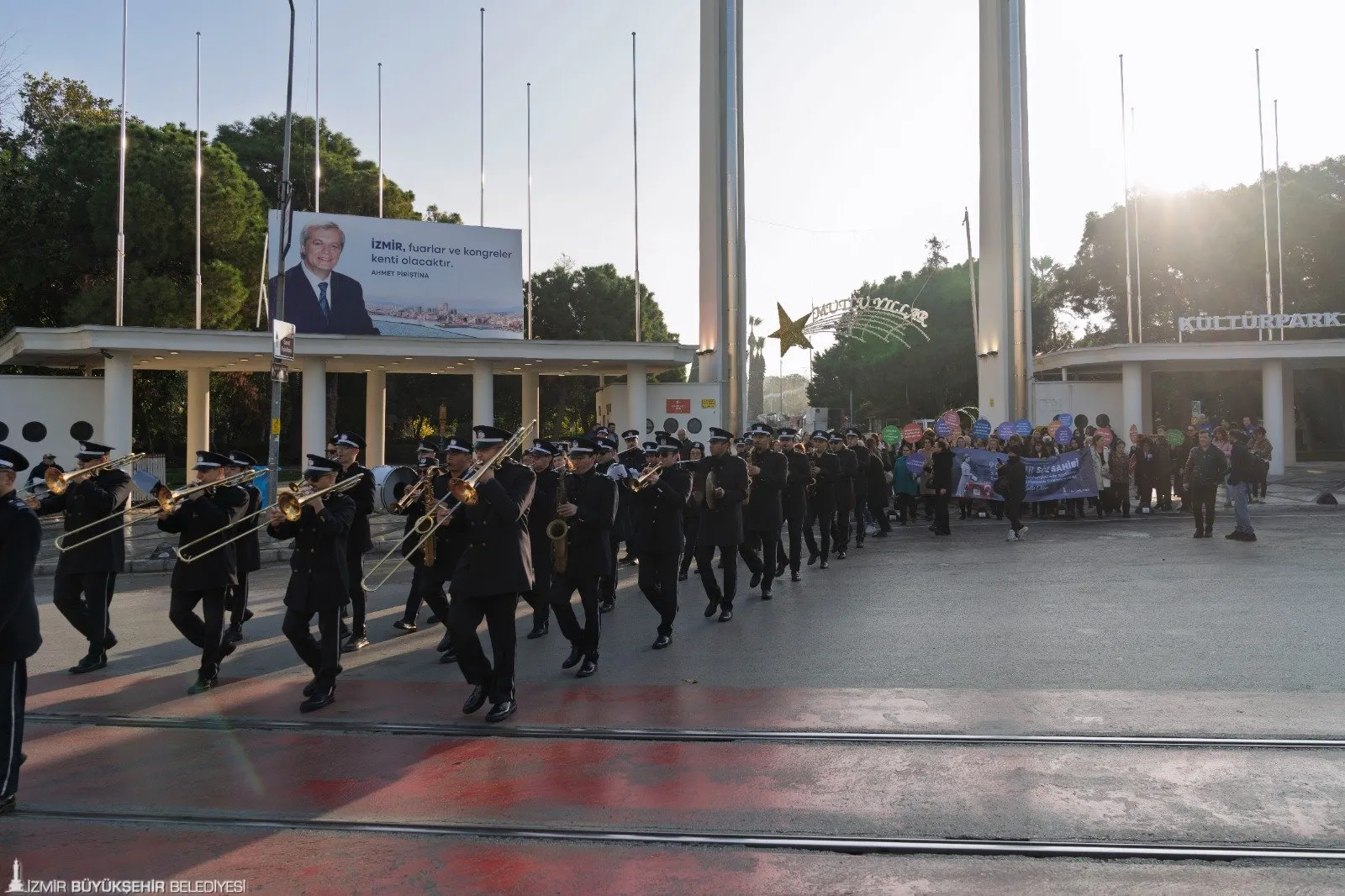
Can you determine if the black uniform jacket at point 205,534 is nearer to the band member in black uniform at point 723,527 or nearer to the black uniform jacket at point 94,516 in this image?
the black uniform jacket at point 94,516

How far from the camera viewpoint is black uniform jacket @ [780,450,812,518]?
13367 mm

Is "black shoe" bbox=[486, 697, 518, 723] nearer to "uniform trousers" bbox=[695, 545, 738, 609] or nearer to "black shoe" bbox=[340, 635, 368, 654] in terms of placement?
"black shoe" bbox=[340, 635, 368, 654]

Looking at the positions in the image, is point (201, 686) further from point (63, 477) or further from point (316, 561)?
point (63, 477)

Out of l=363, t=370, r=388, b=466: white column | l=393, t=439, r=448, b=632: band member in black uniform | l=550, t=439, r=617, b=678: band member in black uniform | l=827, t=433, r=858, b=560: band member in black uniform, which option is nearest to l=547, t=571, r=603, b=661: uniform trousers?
l=550, t=439, r=617, b=678: band member in black uniform

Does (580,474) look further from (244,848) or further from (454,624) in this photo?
(244,848)

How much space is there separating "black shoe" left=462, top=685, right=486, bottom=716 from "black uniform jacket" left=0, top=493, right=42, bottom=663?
273cm

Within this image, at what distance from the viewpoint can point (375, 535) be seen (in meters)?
19.7

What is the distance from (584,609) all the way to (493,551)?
1588mm

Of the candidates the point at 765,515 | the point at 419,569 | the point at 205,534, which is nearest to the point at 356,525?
the point at 419,569

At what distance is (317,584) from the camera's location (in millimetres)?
7367

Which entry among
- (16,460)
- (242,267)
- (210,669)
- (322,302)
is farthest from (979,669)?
(242,267)

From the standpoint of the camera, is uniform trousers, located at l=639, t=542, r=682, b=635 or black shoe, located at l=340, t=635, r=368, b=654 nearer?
uniform trousers, located at l=639, t=542, r=682, b=635

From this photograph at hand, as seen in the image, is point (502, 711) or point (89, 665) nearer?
point (502, 711)

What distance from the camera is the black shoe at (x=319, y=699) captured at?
23.6 ft
